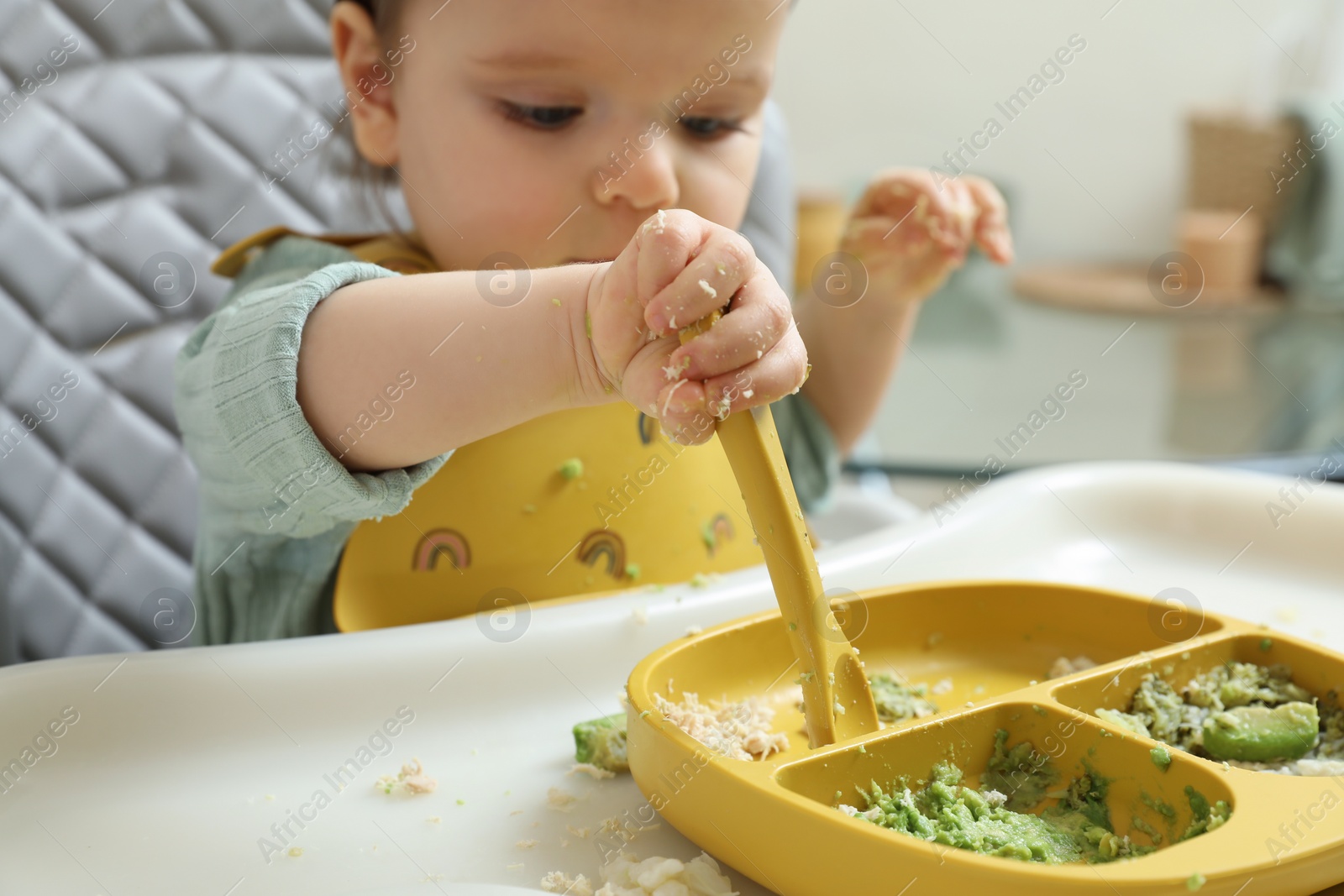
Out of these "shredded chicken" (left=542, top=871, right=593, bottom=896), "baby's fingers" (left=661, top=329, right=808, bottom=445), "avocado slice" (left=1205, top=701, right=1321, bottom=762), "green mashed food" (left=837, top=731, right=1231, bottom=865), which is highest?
"baby's fingers" (left=661, top=329, right=808, bottom=445)

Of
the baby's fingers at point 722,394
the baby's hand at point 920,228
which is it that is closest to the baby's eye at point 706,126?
the baby's hand at point 920,228

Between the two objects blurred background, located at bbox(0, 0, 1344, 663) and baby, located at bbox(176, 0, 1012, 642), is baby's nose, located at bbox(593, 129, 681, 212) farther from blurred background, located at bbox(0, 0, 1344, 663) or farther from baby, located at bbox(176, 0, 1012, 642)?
blurred background, located at bbox(0, 0, 1344, 663)

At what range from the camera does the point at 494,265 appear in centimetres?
77

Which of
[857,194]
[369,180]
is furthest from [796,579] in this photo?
[857,194]

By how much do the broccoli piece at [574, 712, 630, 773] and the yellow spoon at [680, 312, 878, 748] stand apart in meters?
0.09

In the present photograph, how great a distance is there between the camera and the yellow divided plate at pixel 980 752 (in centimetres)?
37

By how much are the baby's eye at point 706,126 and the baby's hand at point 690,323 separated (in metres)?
0.29

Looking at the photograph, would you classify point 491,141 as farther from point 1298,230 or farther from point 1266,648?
point 1298,230

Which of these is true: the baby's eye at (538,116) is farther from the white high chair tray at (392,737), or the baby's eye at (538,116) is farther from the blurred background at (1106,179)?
the blurred background at (1106,179)

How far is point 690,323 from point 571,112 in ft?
0.96

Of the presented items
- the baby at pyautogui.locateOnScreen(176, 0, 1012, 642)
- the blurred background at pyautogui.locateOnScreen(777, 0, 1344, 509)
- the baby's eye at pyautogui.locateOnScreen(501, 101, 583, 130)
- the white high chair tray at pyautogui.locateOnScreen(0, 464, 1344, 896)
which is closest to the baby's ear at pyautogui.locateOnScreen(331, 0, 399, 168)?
the baby at pyautogui.locateOnScreen(176, 0, 1012, 642)

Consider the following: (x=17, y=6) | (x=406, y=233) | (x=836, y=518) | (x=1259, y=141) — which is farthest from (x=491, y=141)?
(x=1259, y=141)

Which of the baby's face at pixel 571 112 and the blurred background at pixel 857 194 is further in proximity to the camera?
the blurred background at pixel 857 194

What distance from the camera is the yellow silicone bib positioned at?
0.79 metres
